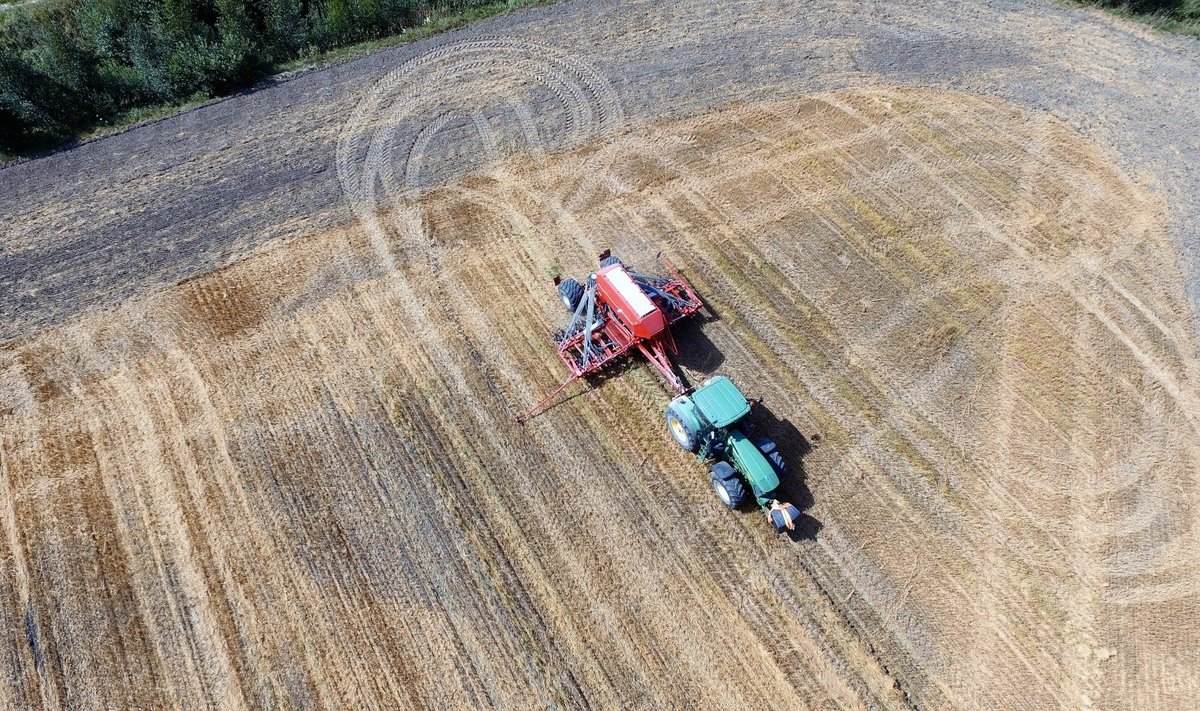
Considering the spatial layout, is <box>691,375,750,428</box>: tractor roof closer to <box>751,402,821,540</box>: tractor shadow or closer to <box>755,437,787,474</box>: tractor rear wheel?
<box>755,437,787,474</box>: tractor rear wheel

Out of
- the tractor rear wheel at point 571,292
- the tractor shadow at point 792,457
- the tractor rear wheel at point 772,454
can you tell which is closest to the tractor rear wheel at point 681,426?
the tractor rear wheel at point 772,454

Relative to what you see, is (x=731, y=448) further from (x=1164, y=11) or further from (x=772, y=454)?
(x=1164, y=11)

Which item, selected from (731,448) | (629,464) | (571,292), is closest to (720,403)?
(731,448)

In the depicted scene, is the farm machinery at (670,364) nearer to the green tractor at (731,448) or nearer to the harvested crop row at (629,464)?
the green tractor at (731,448)

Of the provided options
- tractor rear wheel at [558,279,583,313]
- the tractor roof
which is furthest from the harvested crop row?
the tractor roof

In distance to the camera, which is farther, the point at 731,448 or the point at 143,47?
the point at 143,47
